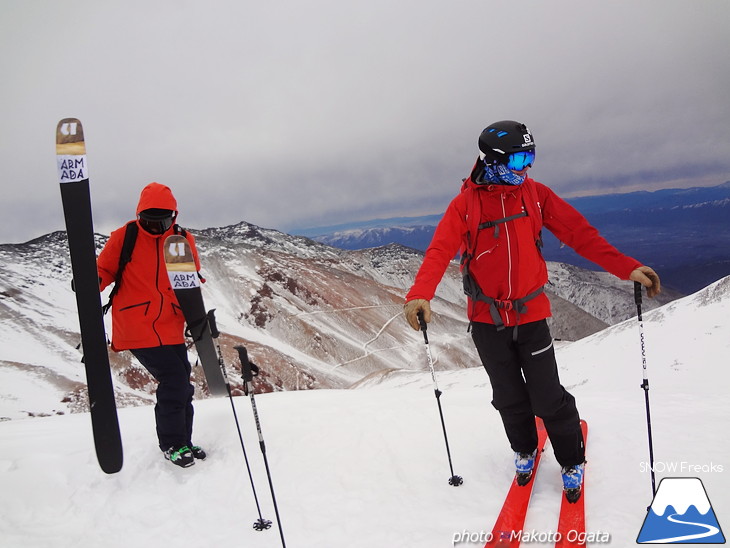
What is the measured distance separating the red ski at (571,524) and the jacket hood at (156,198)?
5065 mm

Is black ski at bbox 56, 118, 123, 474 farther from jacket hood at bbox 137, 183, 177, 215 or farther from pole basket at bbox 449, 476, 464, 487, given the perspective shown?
pole basket at bbox 449, 476, 464, 487

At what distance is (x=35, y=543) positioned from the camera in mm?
4258

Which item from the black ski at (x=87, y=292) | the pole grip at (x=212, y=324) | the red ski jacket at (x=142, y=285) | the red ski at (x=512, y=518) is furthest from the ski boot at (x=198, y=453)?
the red ski at (x=512, y=518)

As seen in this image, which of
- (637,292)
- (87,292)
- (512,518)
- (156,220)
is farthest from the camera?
(156,220)

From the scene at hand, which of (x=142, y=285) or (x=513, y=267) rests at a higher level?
(x=513, y=267)

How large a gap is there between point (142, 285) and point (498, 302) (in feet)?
13.0

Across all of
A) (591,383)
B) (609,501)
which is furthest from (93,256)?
(591,383)

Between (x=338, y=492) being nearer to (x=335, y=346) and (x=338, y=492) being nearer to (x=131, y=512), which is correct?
(x=131, y=512)

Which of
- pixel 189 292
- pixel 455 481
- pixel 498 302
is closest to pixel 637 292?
pixel 498 302

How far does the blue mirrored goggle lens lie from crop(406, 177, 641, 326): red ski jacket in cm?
19

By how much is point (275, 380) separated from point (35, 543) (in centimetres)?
4474

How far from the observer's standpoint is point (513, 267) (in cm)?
415

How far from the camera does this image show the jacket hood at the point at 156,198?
504cm

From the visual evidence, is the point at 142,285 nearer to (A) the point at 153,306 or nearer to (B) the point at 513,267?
(A) the point at 153,306
